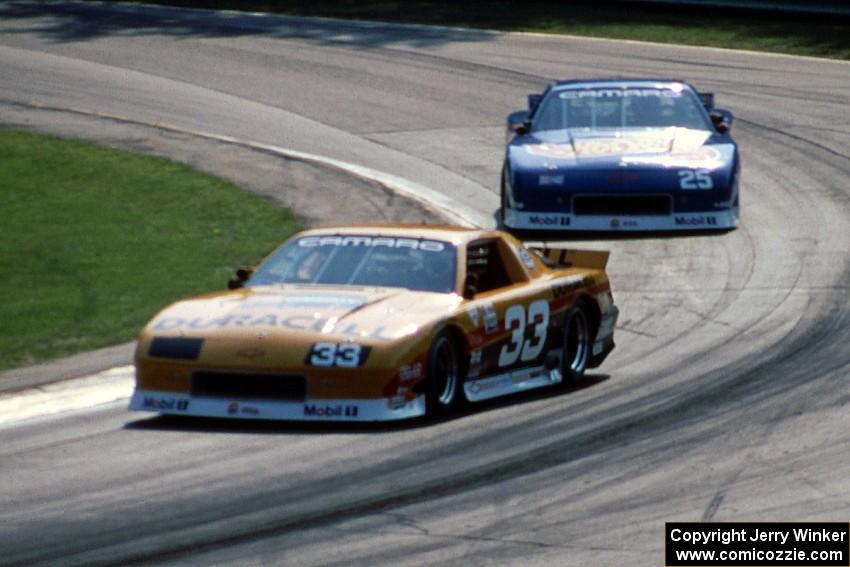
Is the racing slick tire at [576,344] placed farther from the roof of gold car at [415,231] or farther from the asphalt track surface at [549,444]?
the roof of gold car at [415,231]

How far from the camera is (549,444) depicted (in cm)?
924

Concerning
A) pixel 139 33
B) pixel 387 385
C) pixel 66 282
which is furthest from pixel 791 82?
pixel 387 385

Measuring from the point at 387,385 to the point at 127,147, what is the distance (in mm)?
12095

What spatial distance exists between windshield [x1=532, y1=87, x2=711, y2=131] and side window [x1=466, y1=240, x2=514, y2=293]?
295 inches

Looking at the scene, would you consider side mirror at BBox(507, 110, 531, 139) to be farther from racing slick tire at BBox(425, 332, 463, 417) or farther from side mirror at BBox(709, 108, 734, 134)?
racing slick tire at BBox(425, 332, 463, 417)

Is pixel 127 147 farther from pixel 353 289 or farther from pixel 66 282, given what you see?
pixel 353 289

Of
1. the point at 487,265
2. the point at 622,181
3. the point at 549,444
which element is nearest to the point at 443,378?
the point at 549,444

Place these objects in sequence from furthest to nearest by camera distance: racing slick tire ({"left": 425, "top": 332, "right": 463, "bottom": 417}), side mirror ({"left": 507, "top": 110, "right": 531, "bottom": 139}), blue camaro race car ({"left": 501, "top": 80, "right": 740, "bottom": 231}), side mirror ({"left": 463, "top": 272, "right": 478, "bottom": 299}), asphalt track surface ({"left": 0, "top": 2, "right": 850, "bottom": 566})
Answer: side mirror ({"left": 507, "top": 110, "right": 531, "bottom": 139})
blue camaro race car ({"left": 501, "top": 80, "right": 740, "bottom": 231})
side mirror ({"left": 463, "top": 272, "right": 478, "bottom": 299})
racing slick tire ({"left": 425, "top": 332, "right": 463, "bottom": 417})
asphalt track surface ({"left": 0, "top": 2, "right": 850, "bottom": 566})

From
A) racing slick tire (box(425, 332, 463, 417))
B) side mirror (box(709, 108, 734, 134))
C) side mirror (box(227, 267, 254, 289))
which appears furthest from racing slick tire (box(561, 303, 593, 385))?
side mirror (box(709, 108, 734, 134))

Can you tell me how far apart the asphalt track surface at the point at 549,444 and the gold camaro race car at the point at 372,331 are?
19 cm

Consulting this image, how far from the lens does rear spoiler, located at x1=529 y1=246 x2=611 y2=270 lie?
12.4m

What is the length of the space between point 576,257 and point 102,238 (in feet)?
18.2

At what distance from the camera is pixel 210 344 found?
32.0 ft

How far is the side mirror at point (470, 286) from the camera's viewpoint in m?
10.5
